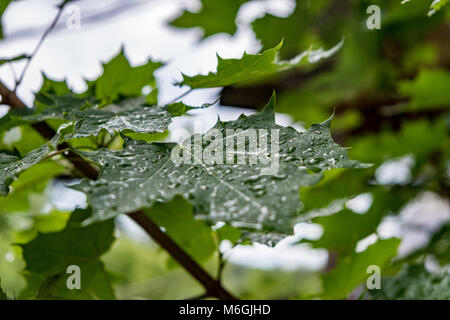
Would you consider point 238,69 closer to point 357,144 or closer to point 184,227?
point 184,227

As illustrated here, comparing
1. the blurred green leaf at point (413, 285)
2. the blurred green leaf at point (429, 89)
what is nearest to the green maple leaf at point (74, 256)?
the blurred green leaf at point (413, 285)

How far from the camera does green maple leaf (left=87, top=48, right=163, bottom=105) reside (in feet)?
1.57

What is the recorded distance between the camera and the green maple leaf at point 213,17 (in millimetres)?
1075

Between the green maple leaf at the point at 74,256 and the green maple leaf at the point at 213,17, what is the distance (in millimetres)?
767

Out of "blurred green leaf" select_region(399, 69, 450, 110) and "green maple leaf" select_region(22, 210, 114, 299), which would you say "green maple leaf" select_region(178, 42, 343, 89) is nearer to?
"green maple leaf" select_region(22, 210, 114, 299)

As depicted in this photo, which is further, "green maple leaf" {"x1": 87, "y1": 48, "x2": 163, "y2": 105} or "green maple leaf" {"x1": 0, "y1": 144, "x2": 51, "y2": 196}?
"green maple leaf" {"x1": 87, "y1": 48, "x2": 163, "y2": 105}

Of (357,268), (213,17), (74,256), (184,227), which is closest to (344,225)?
(357,268)

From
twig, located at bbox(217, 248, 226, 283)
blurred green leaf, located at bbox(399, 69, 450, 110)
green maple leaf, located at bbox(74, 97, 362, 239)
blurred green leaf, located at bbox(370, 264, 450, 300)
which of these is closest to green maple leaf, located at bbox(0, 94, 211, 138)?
green maple leaf, located at bbox(74, 97, 362, 239)

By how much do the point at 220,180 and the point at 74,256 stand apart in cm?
25

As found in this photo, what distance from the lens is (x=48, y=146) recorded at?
302 mm

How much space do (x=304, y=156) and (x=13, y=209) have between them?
1.67ft

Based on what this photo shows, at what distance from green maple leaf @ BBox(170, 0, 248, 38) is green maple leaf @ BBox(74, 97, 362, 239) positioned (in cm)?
83

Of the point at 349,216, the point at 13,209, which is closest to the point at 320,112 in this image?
the point at 349,216
